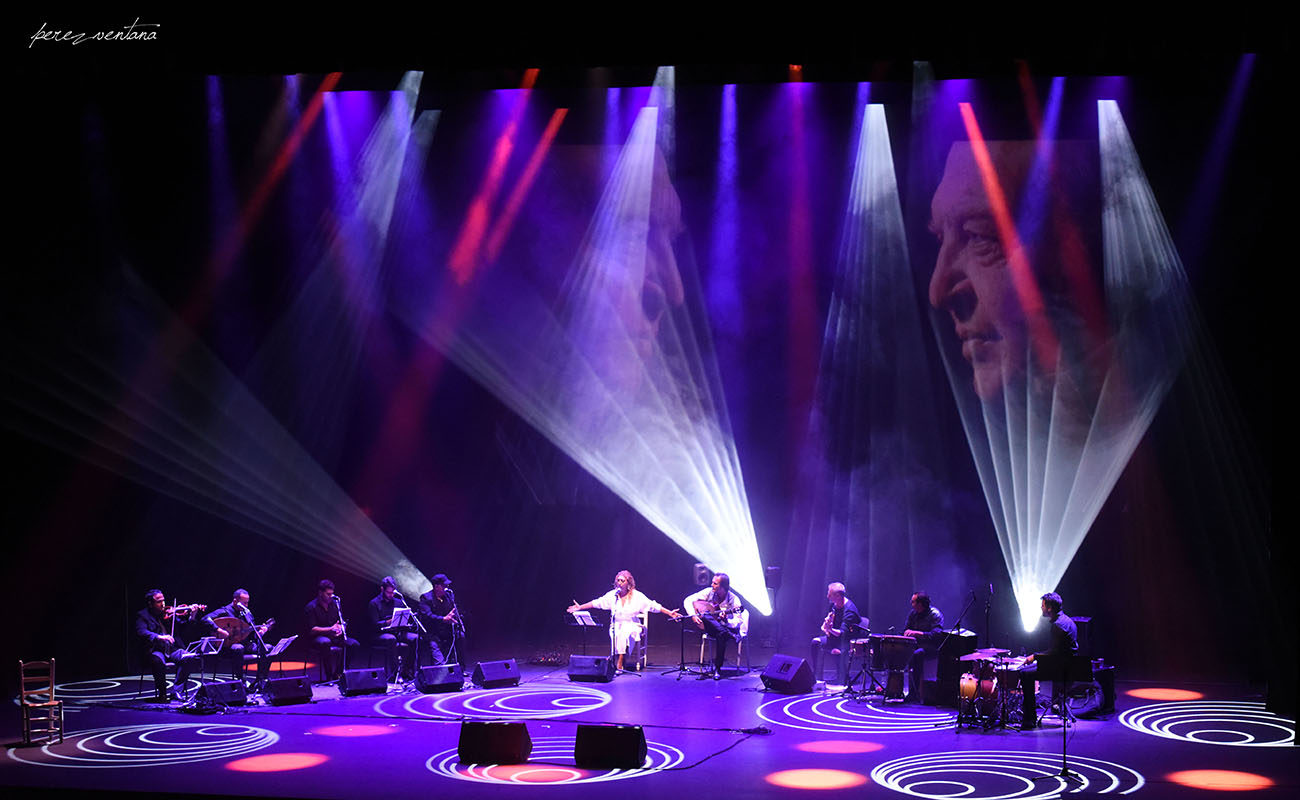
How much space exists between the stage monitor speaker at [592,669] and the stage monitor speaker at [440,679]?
3.93ft

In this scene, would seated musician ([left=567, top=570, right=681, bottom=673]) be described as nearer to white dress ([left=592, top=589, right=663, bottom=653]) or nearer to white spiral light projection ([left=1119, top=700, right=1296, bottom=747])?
white dress ([left=592, top=589, right=663, bottom=653])

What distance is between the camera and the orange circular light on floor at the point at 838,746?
28.0 feet

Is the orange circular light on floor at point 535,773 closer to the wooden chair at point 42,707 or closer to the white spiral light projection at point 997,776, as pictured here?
the white spiral light projection at point 997,776

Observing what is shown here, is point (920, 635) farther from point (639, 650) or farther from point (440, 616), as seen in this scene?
point (440, 616)

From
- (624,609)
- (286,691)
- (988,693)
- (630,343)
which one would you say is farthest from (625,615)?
(988,693)

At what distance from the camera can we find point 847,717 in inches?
393

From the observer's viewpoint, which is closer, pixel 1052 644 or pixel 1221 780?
pixel 1221 780

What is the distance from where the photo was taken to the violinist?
12.1 metres

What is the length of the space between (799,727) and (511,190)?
24.4 feet

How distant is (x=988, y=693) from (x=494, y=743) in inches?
165

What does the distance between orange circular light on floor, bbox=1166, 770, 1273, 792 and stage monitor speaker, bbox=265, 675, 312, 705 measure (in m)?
7.19

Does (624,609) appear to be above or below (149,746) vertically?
above

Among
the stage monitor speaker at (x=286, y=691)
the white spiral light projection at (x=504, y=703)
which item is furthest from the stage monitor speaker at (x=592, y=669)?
the stage monitor speaker at (x=286, y=691)

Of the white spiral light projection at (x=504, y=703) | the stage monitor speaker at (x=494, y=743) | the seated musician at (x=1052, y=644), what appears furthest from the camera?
the white spiral light projection at (x=504, y=703)
